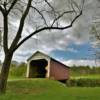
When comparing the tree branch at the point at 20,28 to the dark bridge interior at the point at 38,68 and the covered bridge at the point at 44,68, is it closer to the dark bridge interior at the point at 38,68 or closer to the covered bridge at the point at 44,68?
the covered bridge at the point at 44,68

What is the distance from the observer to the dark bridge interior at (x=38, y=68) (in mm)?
41031

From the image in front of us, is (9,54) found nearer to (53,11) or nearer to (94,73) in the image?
(53,11)

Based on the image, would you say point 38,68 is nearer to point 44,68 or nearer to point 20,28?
point 44,68

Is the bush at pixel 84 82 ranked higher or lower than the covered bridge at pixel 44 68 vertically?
lower

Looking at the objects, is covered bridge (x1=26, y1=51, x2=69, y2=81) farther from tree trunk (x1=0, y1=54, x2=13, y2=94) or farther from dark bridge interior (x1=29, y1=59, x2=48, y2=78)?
tree trunk (x1=0, y1=54, x2=13, y2=94)

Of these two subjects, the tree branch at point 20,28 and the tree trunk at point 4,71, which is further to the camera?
the tree branch at point 20,28

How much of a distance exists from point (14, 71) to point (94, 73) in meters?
20.2

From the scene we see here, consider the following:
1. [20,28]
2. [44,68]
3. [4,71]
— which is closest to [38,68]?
[44,68]

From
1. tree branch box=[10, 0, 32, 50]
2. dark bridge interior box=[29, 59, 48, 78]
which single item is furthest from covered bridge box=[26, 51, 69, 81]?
tree branch box=[10, 0, 32, 50]

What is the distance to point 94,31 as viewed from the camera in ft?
68.2

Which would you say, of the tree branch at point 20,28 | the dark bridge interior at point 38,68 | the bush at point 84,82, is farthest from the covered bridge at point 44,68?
the tree branch at point 20,28

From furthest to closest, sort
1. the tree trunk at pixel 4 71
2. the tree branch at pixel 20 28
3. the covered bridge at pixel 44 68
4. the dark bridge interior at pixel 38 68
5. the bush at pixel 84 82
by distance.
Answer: the dark bridge interior at pixel 38 68
the bush at pixel 84 82
the covered bridge at pixel 44 68
the tree branch at pixel 20 28
the tree trunk at pixel 4 71

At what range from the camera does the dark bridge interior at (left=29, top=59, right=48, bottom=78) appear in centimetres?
4103

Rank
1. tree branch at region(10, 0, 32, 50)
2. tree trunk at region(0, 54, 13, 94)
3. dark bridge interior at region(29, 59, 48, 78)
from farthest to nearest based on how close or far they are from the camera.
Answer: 1. dark bridge interior at region(29, 59, 48, 78)
2. tree branch at region(10, 0, 32, 50)
3. tree trunk at region(0, 54, 13, 94)
